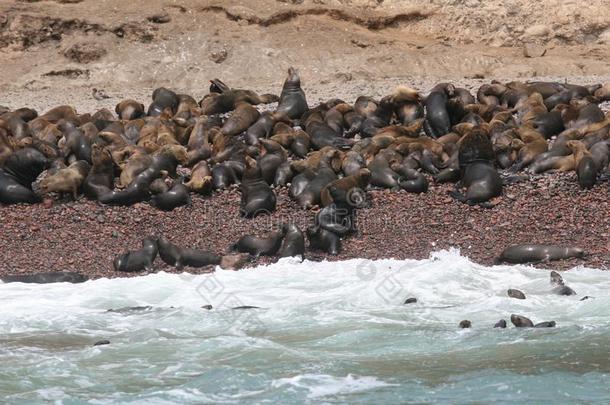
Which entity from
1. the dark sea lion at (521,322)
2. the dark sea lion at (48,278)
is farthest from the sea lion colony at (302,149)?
the dark sea lion at (521,322)

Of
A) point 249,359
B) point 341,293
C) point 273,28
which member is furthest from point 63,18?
point 249,359

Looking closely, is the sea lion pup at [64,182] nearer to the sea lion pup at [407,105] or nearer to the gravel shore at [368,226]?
the gravel shore at [368,226]

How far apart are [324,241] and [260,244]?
1.96 feet

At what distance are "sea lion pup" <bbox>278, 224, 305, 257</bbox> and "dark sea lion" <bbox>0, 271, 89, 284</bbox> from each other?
71.7 inches

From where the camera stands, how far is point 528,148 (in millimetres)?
13398

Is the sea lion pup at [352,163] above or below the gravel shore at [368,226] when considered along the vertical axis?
above

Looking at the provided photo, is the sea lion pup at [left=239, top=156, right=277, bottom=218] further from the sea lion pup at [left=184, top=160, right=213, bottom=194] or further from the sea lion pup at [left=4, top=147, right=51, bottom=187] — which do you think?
the sea lion pup at [left=4, top=147, right=51, bottom=187]

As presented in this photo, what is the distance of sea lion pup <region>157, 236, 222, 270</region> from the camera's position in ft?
36.6

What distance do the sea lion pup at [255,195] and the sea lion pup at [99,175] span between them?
1.44 m

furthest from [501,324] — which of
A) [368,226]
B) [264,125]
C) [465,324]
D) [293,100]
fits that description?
[293,100]

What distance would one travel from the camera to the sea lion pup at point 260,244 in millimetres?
11305

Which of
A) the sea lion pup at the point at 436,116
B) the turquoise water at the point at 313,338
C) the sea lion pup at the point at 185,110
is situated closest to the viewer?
the turquoise water at the point at 313,338

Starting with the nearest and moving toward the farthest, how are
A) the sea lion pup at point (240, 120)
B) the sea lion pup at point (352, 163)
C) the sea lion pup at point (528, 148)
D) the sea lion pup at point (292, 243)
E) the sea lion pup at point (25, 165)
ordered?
the sea lion pup at point (292, 243), the sea lion pup at point (352, 163), the sea lion pup at point (528, 148), the sea lion pup at point (25, 165), the sea lion pup at point (240, 120)

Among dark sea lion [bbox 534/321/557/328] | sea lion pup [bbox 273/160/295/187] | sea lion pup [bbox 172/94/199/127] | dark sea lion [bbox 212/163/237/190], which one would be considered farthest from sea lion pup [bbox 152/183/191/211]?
dark sea lion [bbox 534/321/557/328]
